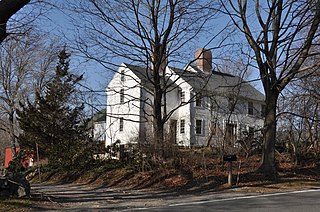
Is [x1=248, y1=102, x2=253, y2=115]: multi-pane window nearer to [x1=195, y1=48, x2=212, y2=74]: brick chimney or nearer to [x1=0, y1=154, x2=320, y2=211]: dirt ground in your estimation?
[x1=195, y1=48, x2=212, y2=74]: brick chimney

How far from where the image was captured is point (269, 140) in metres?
16.2

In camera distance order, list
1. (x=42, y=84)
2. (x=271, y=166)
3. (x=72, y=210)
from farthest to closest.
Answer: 1. (x=42, y=84)
2. (x=271, y=166)
3. (x=72, y=210)

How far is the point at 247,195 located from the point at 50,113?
21.8m

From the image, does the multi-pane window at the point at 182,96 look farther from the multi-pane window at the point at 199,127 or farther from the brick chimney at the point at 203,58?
the brick chimney at the point at 203,58

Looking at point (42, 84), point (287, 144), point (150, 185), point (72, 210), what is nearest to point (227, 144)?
point (287, 144)

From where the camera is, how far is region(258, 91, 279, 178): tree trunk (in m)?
15.8

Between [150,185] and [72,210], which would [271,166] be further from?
[72,210]

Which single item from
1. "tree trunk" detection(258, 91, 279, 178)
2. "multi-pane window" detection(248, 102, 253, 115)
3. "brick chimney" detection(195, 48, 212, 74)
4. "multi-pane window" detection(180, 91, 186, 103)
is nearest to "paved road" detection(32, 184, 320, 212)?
"tree trunk" detection(258, 91, 279, 178)

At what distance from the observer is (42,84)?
35.8 metres

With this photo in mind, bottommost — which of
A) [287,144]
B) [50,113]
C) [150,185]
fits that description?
[150,185]

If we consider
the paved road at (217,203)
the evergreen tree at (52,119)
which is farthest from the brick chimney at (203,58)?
the evergreen tree at (52,119)

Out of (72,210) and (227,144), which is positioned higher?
(227,144)

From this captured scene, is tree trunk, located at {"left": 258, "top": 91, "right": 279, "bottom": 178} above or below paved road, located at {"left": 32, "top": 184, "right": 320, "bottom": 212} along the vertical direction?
above

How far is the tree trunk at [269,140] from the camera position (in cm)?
1580
